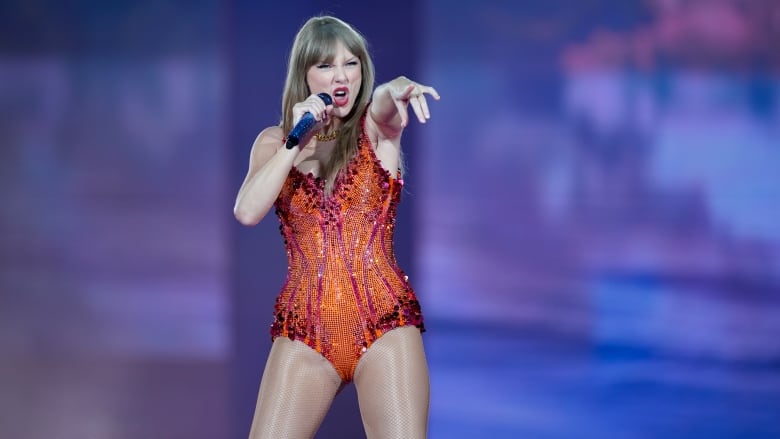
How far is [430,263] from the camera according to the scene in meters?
4.28

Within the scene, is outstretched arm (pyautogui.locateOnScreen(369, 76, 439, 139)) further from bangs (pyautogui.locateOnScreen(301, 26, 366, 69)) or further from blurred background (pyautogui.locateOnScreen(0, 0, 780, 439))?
blurred background (pyautogui.locateOnScreen(0, 0, 780, 439))

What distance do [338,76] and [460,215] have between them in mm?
1910

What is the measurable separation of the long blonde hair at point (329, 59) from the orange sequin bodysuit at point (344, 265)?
26 mm

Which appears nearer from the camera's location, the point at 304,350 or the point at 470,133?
the point at 304,350

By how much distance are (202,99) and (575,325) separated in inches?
67.9

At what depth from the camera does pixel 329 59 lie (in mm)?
2385

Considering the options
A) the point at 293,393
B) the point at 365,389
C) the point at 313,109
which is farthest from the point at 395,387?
the point at 313,109

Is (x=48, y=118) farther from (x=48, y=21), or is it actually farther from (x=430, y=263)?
(x=430, y=263)

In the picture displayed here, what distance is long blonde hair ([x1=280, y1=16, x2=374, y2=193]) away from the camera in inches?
94.1

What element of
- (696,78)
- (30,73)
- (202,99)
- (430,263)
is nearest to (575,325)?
(430,263)

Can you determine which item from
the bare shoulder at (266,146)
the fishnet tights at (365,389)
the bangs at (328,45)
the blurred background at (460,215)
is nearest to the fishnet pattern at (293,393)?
the fishnet tights at (365,389)

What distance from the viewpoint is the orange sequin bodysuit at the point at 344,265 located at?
2.33 meters

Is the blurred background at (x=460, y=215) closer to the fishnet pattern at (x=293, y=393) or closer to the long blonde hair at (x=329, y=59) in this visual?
the long blonde hair at (x=329, y=59)

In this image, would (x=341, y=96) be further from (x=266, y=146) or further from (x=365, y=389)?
(x=365, y=389)
